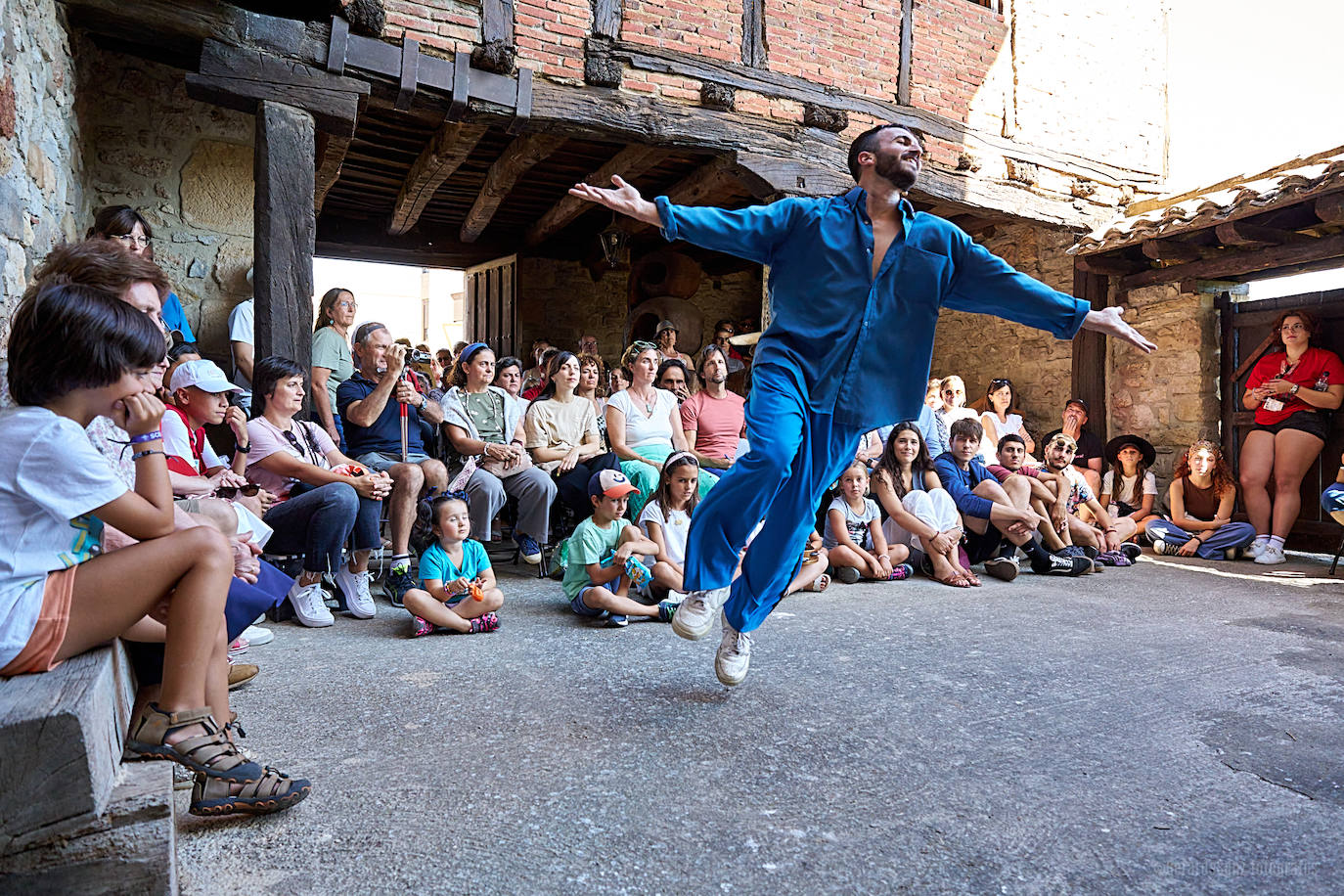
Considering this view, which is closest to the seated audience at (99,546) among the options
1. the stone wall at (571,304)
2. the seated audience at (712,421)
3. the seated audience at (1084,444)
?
the seated audience at (712,421)

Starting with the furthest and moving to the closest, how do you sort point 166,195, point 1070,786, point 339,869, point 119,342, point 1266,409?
point 1266,409
point 166,195
point 1070,786
point 119,342
point 339,869

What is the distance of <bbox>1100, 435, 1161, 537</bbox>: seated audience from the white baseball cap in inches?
260

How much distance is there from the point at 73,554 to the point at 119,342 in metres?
0.41

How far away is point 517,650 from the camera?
3.21 m

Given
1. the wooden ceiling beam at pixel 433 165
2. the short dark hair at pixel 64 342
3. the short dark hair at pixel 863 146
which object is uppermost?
the wooden ceiling beam at pixel 433 165

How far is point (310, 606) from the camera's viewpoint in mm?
3766

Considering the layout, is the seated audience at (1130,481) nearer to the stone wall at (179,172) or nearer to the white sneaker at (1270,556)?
the white sneaker at (1270,556)

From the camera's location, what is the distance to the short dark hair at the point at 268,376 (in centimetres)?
398

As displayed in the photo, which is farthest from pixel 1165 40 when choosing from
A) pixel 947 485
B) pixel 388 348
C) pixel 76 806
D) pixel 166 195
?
pixel 76 806

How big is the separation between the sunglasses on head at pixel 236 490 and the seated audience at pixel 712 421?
9.12 ft

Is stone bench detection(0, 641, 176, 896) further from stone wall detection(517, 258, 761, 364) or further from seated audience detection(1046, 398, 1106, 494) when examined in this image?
stone wall detection(517, 258, 761, 364)

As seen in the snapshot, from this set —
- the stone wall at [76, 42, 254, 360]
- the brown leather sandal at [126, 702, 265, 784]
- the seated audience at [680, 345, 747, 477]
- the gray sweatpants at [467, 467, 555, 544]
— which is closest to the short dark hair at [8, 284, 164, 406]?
the brown leather sandal at [126, 702, 265, 784]

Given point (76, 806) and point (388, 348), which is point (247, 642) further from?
point (76, 806)

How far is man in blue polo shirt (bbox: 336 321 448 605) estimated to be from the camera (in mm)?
4520
